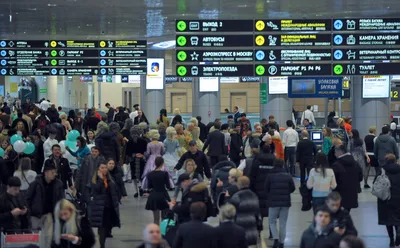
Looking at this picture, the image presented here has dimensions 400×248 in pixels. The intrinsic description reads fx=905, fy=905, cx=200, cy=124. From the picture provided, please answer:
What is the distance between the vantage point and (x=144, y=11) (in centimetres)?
2300

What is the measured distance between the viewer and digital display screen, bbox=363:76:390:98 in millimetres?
26312

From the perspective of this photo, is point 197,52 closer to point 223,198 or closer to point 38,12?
point 38,12

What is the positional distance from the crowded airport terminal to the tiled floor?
0.16ft

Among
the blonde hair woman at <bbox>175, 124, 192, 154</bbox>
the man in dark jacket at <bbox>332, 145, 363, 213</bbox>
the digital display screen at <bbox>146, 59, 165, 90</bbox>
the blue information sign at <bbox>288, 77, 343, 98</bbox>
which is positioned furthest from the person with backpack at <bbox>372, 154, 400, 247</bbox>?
the digital display screen at <bbox>146, 59, 165, 90</bbox>

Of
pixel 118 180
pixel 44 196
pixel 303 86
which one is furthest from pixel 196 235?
pixel 303 86

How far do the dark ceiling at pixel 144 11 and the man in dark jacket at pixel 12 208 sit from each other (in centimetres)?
947

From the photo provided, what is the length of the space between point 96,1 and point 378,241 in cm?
931

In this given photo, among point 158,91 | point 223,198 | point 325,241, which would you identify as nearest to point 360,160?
point 223,198

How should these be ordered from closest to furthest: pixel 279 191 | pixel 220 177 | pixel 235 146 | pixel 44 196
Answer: pixel 44 196, pixel 279 191, pixel 220 177, pixel 235 146

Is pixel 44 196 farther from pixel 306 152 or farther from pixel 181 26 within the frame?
pixel 306 152

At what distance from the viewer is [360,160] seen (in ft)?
69.1

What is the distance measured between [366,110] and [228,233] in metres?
18.0

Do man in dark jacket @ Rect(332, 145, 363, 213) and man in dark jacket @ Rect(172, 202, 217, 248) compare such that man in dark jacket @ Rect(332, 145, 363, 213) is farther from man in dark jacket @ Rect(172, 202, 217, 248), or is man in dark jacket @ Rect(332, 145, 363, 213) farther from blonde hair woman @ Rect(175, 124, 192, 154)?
blonde hair woman @ Rect(175, 124, 192, 154)

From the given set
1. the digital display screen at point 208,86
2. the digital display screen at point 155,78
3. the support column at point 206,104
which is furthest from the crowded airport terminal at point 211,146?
the digital display screen at point 155,78
